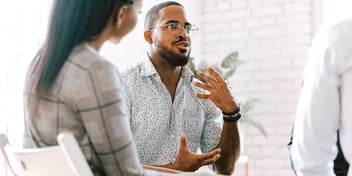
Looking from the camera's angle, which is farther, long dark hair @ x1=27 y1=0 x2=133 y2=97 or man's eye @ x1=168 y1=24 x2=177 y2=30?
man's eye @ x1=168 y1=24 x2=177 y2=30

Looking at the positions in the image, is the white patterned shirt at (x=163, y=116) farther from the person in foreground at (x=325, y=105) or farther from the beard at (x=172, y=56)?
the person in foreground at (x=325, y=105)

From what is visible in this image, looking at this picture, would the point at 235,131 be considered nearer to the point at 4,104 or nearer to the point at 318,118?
the point at 318,118

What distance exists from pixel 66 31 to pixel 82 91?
149 mm

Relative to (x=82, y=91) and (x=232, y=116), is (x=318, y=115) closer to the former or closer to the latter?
(x=82, y=91)

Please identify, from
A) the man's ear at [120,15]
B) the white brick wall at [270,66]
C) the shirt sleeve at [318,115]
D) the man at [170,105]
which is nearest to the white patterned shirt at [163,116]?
the man at [170,105]

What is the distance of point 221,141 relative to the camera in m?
1.98

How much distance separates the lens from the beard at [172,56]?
2027mm

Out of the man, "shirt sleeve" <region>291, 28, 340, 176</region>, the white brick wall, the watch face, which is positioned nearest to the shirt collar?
the man

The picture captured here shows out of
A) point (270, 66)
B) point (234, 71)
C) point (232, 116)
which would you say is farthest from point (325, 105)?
point (270, 66)

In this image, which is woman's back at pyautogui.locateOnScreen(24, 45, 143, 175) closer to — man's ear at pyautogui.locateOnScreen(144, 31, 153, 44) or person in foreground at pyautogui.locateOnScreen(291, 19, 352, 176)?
person in foreground at pyautogui.locateOnScreen(291, 19, 352, 176)

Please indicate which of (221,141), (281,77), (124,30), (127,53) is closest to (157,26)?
(221,141)

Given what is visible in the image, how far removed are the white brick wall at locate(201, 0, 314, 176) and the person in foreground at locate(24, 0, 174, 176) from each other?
250cm

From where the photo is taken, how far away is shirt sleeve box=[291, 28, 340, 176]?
3.58 ft

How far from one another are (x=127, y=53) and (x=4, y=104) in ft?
3.15
